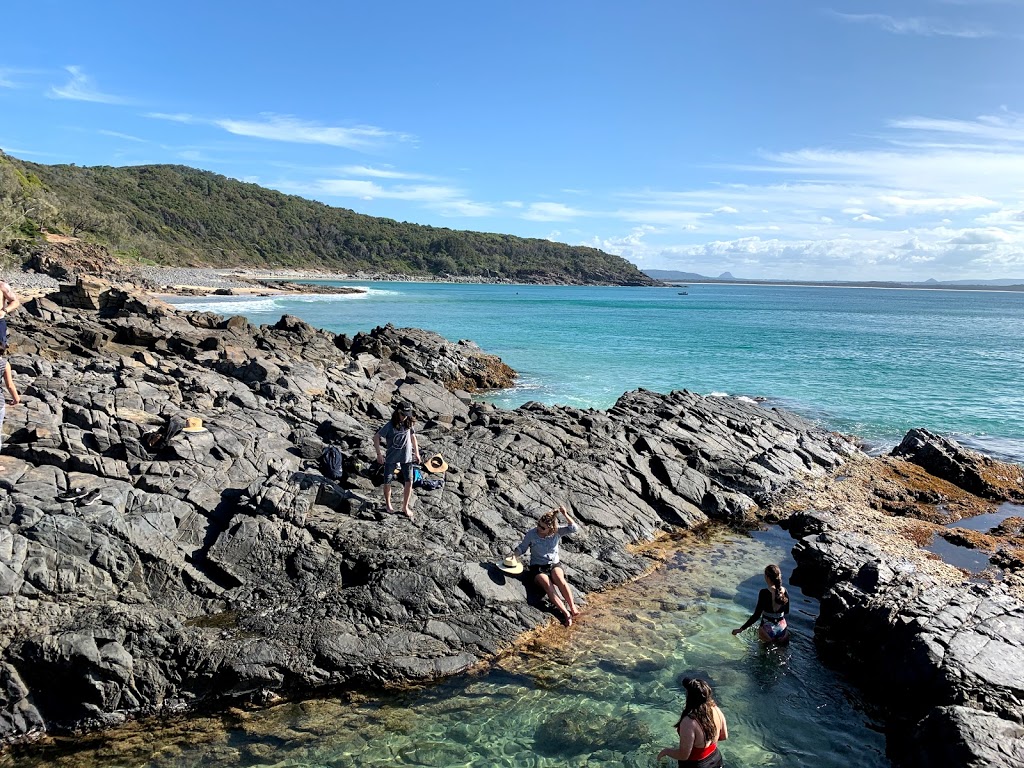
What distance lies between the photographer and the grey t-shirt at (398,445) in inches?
493

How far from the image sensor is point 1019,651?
9.11 meters

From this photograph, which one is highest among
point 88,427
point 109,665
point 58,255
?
point 58,255

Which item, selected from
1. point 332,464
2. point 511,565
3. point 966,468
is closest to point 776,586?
point 511,565

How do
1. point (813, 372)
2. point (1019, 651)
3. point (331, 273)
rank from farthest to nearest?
point (331, 273), point (813, 372), point (1019, 651)

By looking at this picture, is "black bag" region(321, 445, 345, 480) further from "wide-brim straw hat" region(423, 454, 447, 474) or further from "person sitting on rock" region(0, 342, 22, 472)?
"person sitting on rock" region(0, 342, 22, 472)

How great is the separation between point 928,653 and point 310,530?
32.3 feet

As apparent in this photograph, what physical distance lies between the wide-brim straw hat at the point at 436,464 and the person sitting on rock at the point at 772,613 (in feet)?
21.4

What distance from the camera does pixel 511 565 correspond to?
11.4 metres

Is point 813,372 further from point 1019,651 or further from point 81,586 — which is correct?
point 81,586

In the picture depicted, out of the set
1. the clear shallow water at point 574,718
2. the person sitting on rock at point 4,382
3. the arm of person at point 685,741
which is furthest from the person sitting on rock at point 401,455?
the arm of person at point 685,741

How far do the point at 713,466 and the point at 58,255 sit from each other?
7600 cm

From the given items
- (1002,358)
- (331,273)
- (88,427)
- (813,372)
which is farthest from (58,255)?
(331,273)

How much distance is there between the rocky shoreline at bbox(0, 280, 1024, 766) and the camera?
8.84 m

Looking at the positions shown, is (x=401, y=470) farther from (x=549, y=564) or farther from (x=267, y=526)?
(x=549, y=564)
